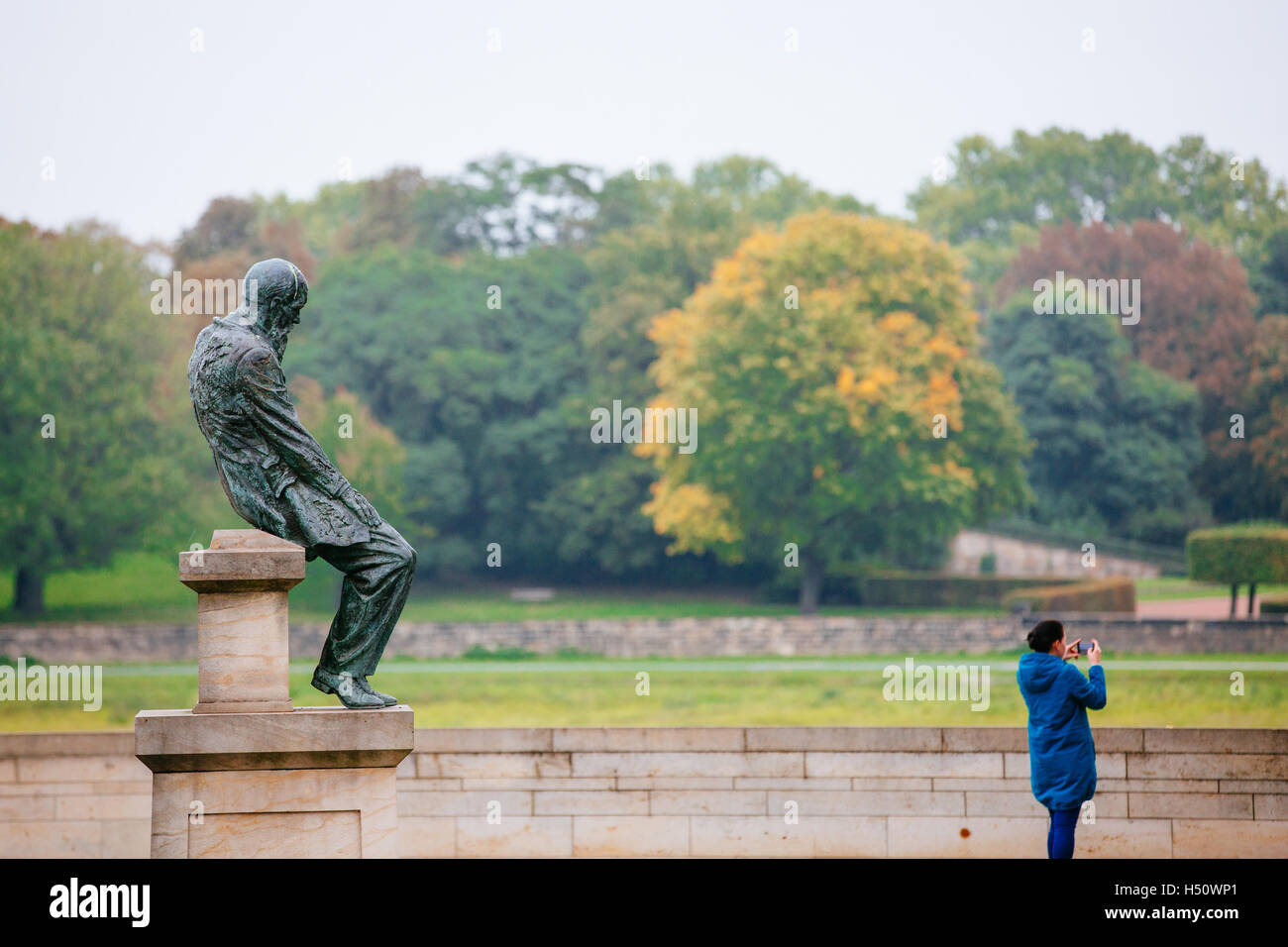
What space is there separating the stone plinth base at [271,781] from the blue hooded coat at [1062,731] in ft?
11.3

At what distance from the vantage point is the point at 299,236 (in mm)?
63688

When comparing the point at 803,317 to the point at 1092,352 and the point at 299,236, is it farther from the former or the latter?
the point at 299,236

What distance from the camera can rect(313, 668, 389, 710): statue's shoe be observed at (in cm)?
793

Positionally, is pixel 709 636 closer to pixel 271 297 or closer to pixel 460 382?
pixel 460 382

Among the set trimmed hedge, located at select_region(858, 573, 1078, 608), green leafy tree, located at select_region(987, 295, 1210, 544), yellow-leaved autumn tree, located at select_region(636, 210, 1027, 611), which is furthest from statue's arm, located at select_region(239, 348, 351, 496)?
green leafy tree, located at select_region(987, 295, 1210, 544)

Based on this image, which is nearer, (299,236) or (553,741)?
(553,741)

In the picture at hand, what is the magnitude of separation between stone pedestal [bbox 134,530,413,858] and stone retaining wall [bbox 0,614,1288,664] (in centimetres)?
2936

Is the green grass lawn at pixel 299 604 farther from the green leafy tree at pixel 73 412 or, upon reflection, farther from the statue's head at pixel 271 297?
the statue's head at pixel 271 297

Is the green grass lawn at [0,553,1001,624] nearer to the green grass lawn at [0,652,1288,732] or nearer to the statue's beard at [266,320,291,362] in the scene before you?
the green grass lawn at [0,652,1288,732]

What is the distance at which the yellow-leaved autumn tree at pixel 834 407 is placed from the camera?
44688 millimetres

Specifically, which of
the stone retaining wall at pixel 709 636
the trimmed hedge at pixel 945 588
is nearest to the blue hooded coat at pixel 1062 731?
the stone retaining wall at pixel 709 636

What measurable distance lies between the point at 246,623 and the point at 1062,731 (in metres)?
4.40

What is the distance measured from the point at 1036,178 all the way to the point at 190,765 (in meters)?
66.2
